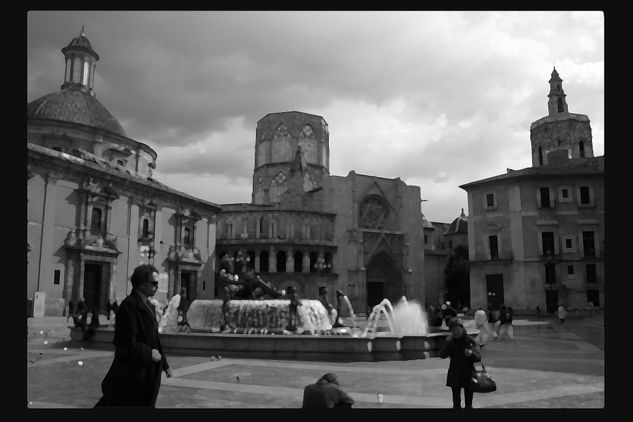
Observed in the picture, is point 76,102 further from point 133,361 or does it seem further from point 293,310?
point 133,361

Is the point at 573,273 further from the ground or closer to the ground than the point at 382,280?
further from the ground

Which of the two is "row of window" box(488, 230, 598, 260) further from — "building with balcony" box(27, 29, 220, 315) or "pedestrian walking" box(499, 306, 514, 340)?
"building with balcony" box(27, 29, 220, 315)

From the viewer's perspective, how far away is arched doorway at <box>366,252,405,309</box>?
158 feet

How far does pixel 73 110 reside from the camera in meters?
36.8

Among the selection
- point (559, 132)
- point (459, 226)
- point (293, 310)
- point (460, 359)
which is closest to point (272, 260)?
point (293, 310)

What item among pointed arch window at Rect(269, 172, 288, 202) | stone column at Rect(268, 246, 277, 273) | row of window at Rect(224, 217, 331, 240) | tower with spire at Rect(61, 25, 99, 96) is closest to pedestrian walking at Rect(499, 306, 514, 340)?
stone column at Rect(268, 246, 277, 273)

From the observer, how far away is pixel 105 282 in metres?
28.7

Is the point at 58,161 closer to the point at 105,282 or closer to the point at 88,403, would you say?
the point at 105,282

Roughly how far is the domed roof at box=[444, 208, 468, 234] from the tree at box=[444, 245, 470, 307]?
8.83m

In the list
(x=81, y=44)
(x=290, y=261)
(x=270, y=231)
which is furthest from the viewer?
(x=270, y=231)

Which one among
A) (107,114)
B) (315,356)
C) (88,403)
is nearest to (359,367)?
(315,356)

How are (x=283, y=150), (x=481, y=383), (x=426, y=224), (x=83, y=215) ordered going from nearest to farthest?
(x=481, y=383)
(x=83, y=215)
(x=283, y=150)
(x=426, y=224)

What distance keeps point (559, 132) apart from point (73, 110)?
5487 cm
